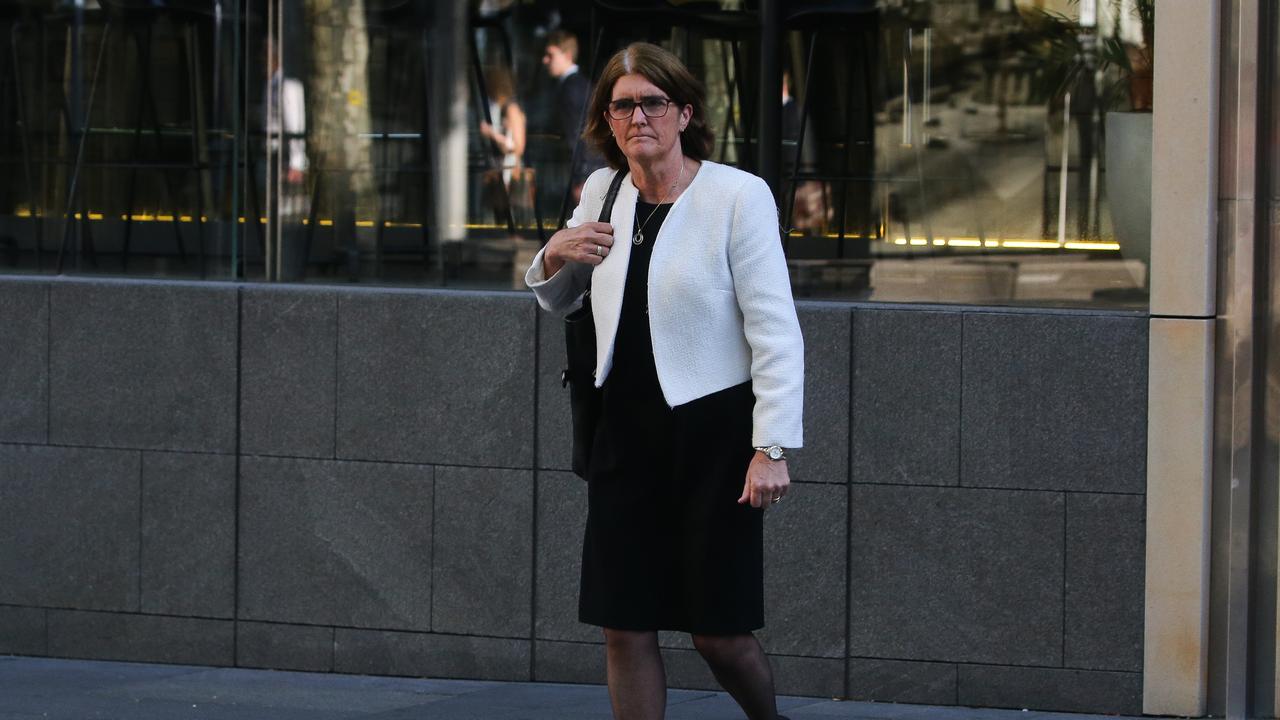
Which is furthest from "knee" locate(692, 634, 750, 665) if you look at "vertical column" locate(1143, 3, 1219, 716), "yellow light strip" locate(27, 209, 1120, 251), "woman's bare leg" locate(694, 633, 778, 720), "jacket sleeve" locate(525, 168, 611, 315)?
"yellow light strip" locate(27, 209, 1120, 251)

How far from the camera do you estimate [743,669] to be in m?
4.64

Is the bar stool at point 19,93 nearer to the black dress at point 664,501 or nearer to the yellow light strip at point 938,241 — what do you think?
the yellow light strip at point 938,241

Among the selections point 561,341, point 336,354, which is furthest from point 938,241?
point 336,354

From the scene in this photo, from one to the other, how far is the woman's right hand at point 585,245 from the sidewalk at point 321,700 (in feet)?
6.93

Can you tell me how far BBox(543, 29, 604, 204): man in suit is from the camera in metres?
7.17

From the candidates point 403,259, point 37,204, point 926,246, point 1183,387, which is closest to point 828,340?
point 926,246

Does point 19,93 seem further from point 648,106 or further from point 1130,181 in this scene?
point 1130,181

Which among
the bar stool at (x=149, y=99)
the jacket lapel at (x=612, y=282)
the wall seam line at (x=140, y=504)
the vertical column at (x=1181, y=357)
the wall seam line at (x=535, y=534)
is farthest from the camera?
the bar stool at (x=149, y=99)

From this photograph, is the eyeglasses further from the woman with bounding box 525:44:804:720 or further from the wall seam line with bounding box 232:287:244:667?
the wall seam line with bounding box 232:287:244:667

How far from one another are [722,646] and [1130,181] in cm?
259

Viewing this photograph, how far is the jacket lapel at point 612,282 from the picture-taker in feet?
14.8

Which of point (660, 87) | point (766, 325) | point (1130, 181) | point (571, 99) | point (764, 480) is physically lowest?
point (764, 480)

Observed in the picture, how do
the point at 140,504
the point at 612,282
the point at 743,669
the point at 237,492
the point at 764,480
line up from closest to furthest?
the point at 764,480 < the point at 612,282 < the point at 743,669 < the point at 237,492 < the point at 140,504

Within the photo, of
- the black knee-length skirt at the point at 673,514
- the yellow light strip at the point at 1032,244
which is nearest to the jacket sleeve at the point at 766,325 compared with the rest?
the black knee-length skirt at the point at 673,514
